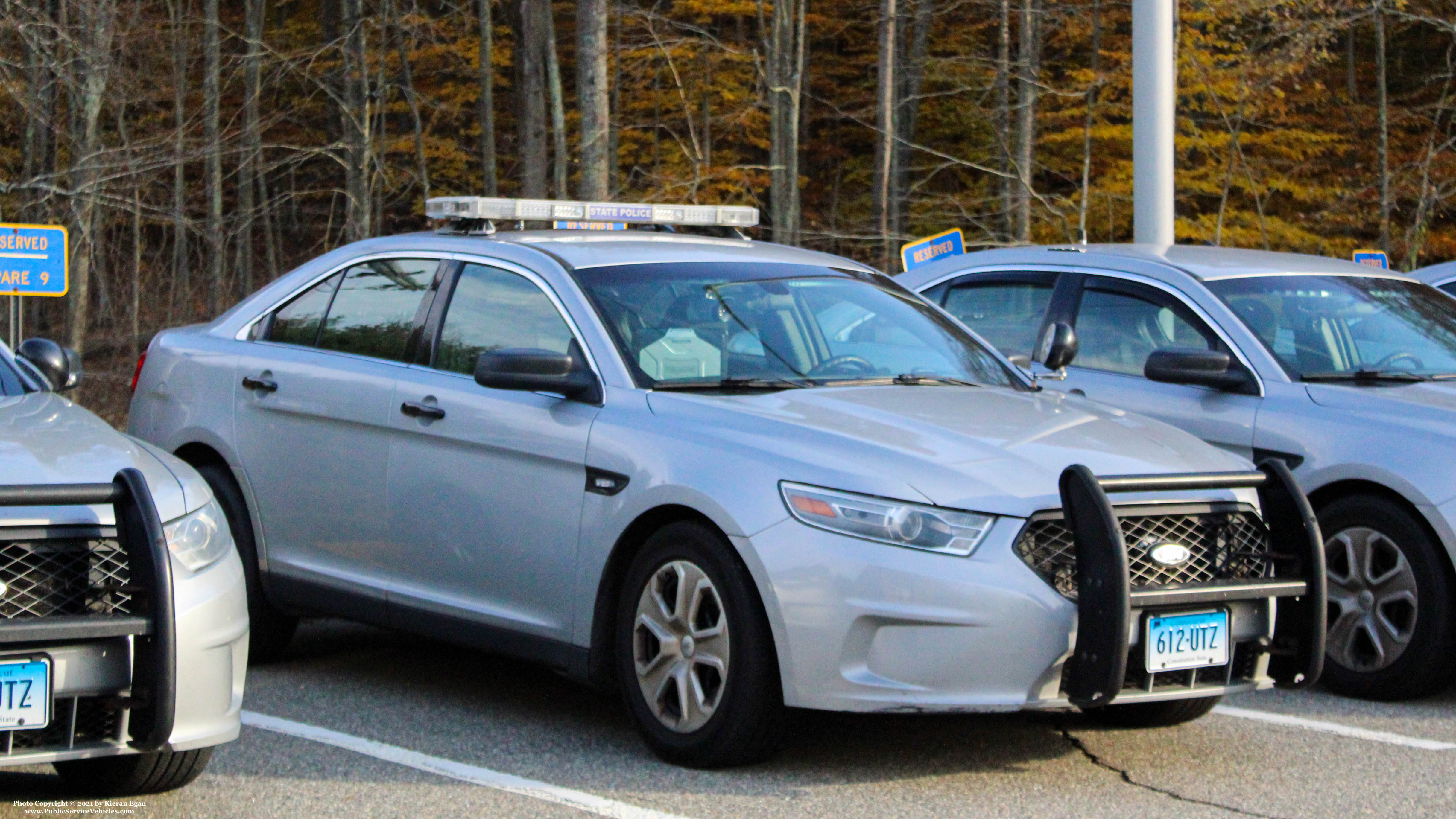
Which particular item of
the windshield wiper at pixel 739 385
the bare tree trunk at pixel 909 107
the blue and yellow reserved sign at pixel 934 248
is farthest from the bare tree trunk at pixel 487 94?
the windshield wiper at pixel 739 385

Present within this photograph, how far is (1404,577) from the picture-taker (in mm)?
6398

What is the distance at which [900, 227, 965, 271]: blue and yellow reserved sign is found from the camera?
593 inches

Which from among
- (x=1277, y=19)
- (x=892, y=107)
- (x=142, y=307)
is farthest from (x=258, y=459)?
(x=142, y=307)

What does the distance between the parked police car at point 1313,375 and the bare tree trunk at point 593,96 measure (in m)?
→ 8.95

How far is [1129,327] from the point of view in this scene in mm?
7785

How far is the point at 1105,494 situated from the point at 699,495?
1.16 meters

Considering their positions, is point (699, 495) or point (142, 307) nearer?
point (699, 495)

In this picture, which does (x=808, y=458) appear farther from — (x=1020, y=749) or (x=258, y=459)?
(x=258, y=459)

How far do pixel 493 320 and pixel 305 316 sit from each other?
3.62 ft

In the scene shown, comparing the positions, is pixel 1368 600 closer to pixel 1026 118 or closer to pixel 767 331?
pixel 767 331

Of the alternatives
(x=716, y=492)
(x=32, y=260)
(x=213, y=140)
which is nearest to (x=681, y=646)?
(x=716, y=492)

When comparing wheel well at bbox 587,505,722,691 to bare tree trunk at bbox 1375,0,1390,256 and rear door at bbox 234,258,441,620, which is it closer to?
rear door at bbox 234,258,441,620

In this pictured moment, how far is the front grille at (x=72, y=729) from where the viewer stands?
13.5ft

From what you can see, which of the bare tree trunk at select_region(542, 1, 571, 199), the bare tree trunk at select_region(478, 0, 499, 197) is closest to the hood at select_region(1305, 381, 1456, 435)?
the bare tree trunk at select_region(542, 1, 571, 199)
